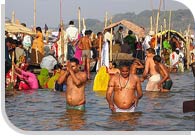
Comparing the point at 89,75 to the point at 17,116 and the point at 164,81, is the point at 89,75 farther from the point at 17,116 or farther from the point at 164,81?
the point at 17,116

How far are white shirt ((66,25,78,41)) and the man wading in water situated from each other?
223 inches

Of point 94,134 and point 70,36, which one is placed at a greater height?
point 70,36

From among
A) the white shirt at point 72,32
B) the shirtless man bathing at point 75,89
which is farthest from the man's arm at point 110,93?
the white shirt at point 72,32

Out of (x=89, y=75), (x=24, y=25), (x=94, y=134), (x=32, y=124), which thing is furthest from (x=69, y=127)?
(x=24, y=25)

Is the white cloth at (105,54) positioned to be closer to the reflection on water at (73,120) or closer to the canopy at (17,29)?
the canopy at (17,29)

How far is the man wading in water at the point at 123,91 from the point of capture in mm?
7863

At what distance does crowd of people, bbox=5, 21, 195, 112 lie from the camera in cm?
791

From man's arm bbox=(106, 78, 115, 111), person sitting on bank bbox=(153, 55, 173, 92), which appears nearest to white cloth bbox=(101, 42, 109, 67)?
person sitting on bank bbox=(153, 55, 173, 92)

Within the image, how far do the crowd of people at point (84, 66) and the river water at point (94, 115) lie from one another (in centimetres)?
27

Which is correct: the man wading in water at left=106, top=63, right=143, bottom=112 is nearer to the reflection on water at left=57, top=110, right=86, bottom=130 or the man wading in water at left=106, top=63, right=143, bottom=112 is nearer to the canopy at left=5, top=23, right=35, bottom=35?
the reflection on water at left=57, top=110, right=86, bottom=130

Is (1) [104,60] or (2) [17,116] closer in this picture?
(2) [17,116]

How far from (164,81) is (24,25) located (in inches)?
180

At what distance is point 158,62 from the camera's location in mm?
10578

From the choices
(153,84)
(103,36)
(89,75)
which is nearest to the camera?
(153,84)
